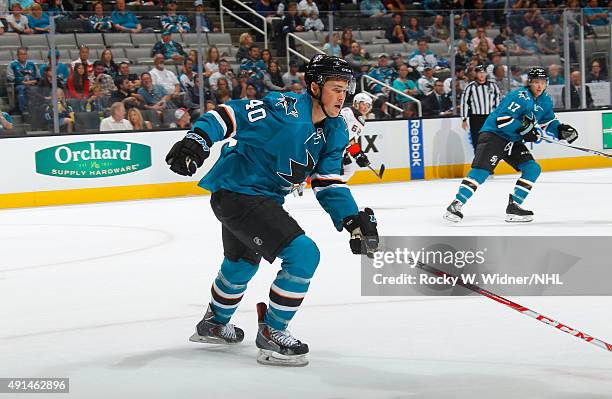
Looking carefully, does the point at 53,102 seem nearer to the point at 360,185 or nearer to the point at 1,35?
the point at 1,35

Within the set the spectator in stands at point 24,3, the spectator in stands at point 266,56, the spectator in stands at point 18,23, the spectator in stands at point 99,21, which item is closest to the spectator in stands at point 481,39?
the spectator in stands at point 266,56

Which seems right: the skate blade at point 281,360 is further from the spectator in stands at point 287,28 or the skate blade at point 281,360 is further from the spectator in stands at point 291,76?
the spectator in stands at point 287,28

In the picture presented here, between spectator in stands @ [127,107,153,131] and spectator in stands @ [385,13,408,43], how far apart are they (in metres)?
3.60

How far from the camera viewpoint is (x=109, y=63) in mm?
11000

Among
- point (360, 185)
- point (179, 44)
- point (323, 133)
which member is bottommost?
point (360, 185)

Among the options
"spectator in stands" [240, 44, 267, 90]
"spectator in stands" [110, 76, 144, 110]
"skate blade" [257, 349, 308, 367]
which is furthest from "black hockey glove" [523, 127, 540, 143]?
"skate blade" [257, 349, 308, 367]

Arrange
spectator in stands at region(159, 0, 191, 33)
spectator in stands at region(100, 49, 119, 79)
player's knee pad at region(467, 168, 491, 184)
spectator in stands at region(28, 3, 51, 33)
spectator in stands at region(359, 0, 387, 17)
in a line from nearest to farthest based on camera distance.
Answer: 1. player's knee pad at region(467, 168, 491, 184)
2. spectator in stands at region(28, 3, 51, 33)
3. spectator in stands at region(100, 49, 119, 79)
4. spectator in stands at region(159, 0, 191, 33)
5. spectator in stands at region(359, 0, 387, 17)

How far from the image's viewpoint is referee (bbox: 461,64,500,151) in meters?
12.7

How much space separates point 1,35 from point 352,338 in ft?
23.9

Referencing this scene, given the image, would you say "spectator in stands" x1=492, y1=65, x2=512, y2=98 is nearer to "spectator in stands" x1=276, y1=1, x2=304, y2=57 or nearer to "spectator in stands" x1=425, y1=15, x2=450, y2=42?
"spectator in stands" x1=425, y1=15, x2=450, y2=42

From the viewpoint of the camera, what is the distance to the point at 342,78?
393cm

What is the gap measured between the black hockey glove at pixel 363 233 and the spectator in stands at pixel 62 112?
23.8 ft

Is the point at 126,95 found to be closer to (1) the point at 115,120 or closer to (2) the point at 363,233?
(1) the point at 115,120

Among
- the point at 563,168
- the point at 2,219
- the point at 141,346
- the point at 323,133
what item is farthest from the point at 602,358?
the point at 563,168
